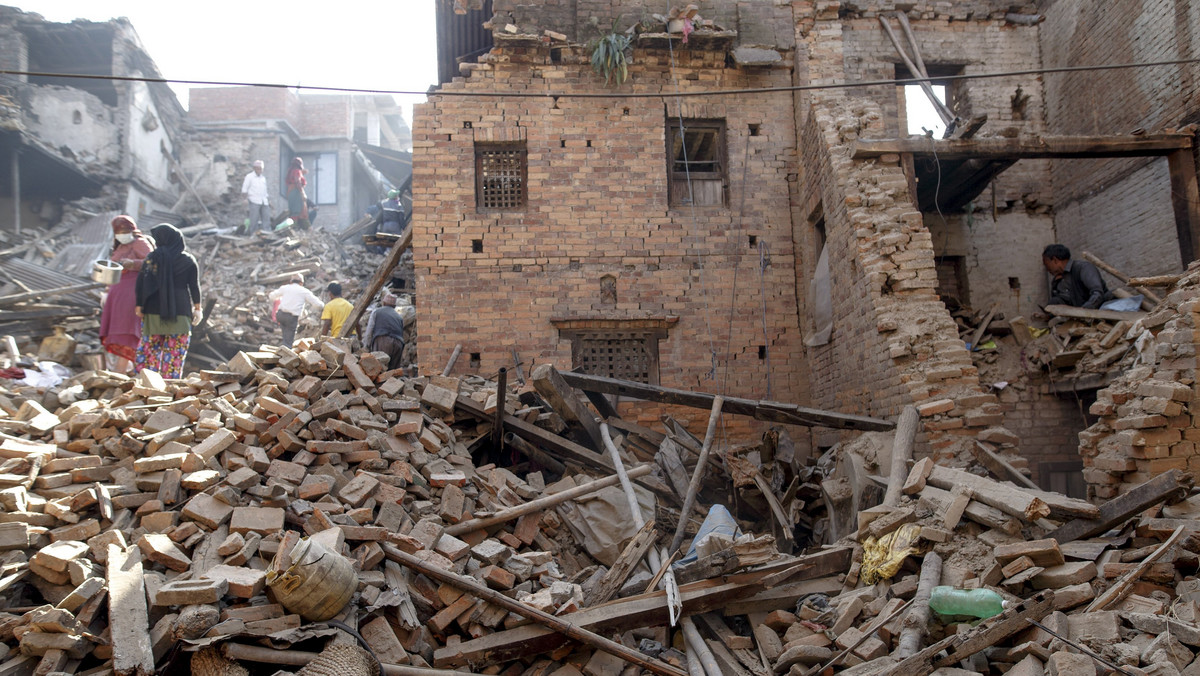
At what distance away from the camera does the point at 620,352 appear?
10062 mm

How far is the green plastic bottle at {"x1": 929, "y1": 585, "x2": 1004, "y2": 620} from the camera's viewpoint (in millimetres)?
4367

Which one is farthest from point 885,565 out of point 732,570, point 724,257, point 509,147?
point 509,147

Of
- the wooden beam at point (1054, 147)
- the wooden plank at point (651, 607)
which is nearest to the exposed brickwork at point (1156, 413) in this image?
the wooden plank at point (651, 607)

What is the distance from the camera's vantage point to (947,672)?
398 centimetres

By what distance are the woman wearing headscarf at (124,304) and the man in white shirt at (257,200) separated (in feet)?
47.7

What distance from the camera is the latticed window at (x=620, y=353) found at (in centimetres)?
998

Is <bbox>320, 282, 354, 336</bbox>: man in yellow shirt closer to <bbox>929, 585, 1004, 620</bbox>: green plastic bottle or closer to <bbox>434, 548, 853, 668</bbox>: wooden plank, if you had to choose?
<bbox>434, 548, 853, 668</bbox>: wooden plank

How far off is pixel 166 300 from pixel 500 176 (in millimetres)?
4505

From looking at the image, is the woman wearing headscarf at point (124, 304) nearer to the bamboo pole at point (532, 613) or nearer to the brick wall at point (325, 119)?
the bamboo pole at point (532, 613)

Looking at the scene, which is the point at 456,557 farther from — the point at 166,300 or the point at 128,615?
the point at 166,300

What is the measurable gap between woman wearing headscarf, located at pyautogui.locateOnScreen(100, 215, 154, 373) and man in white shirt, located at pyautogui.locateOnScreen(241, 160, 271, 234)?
1455cm

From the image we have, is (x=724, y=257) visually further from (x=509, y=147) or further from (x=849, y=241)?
(x=509, y=147)

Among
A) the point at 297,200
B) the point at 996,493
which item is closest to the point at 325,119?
the point at 297,200

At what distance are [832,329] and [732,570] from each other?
483cm
